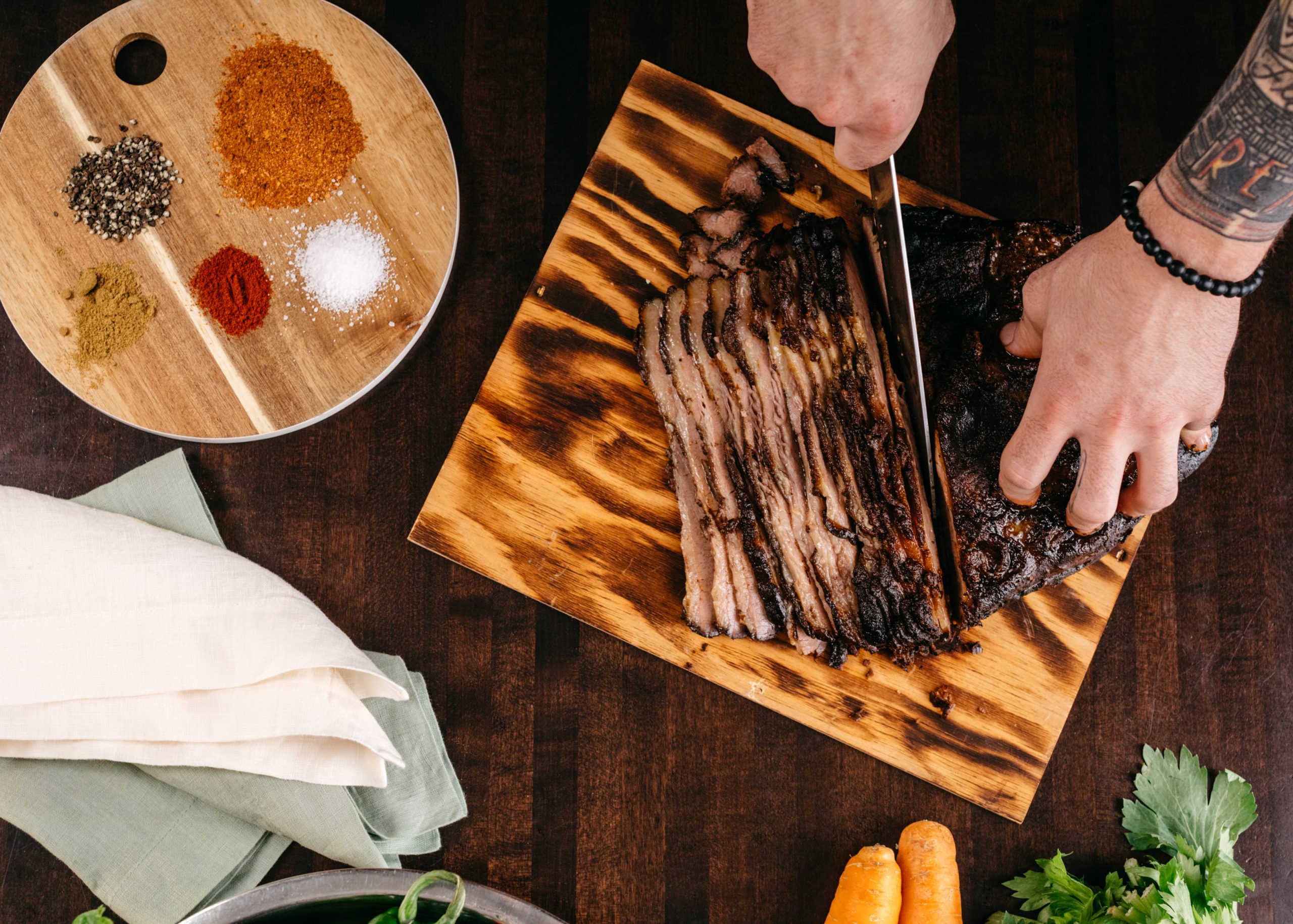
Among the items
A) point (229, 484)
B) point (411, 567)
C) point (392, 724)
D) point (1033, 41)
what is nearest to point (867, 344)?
point (1033, 41)

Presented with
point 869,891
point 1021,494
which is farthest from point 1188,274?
point 869,891

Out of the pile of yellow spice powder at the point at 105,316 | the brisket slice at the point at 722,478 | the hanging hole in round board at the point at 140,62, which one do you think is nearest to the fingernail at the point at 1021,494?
the brisket slice at the point at 722,478

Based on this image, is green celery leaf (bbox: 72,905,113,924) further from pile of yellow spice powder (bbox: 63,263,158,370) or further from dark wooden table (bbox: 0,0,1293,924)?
pile of yellow spice powder (bbox: 63,263,158,370)

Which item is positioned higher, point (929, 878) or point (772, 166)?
point (772, 166)

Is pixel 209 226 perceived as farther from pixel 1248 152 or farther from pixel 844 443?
pixel 1248 152

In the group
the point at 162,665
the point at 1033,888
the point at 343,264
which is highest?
the point at 343,264
